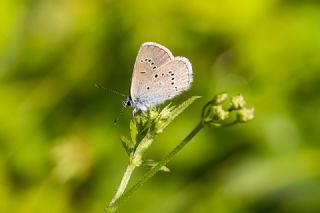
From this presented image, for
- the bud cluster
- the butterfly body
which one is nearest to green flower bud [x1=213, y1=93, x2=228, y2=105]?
the bud cluster

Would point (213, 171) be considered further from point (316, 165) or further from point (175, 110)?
point (175, 110)

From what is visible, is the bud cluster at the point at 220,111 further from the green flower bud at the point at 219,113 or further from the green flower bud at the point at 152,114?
the green flower bud at the point at 152,114

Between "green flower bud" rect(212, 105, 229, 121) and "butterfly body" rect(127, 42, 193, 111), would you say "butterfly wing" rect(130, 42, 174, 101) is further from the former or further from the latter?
"green flower bud" rect(212, 105, 229, 121)

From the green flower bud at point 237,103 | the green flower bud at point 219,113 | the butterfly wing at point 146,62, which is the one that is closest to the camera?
the green flower bud at point 219,113

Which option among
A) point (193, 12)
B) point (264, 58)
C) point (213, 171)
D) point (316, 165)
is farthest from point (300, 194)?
point (193, 12)

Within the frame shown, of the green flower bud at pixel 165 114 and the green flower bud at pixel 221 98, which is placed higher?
the green flower bud at pixel 221 98

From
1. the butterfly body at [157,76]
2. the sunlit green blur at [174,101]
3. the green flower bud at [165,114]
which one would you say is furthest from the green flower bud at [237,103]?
the sunlit green blur at [174,101]

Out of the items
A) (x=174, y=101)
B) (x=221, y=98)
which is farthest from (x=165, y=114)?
(x=174, y=101)

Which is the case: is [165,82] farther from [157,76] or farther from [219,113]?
[219,113]
